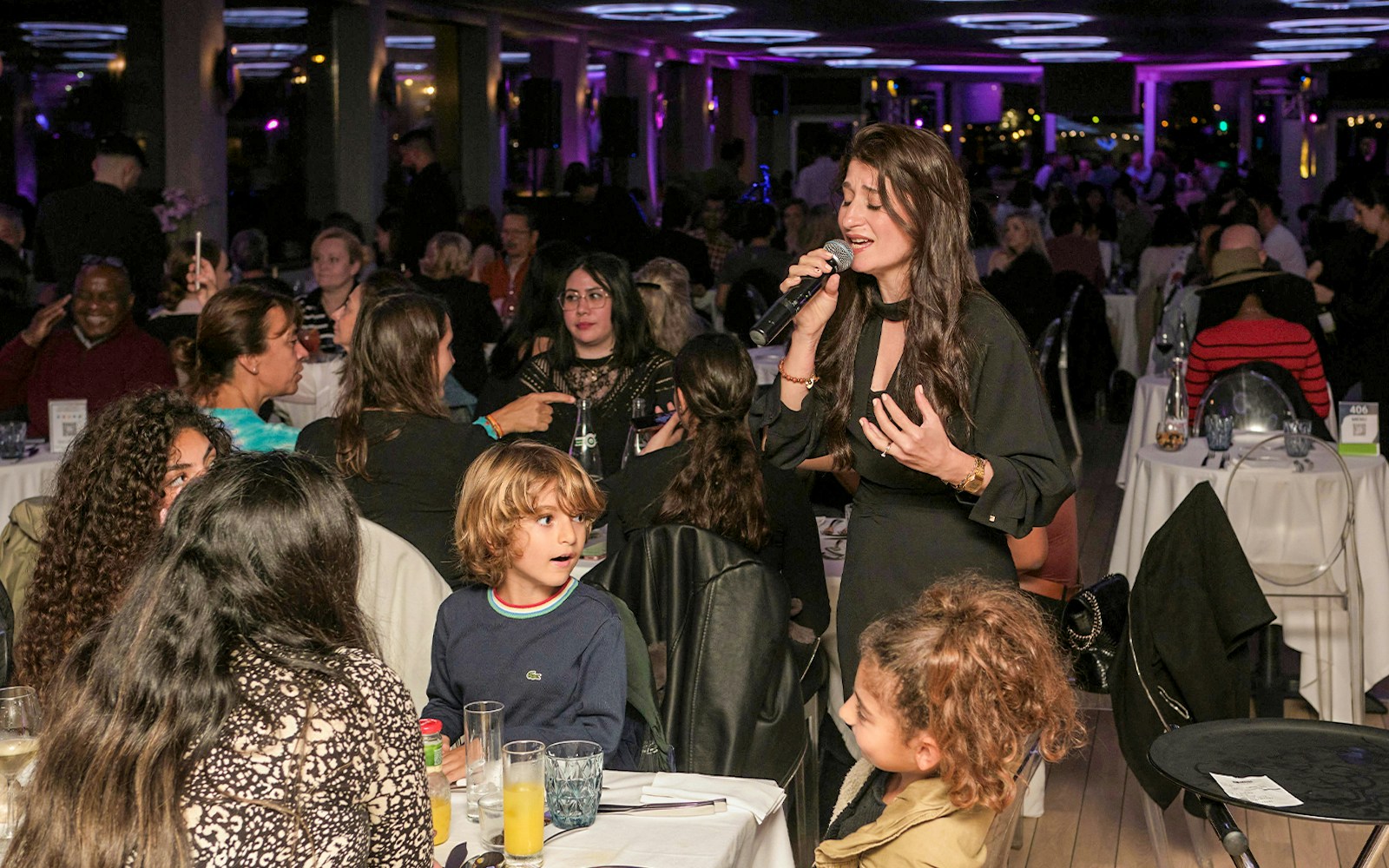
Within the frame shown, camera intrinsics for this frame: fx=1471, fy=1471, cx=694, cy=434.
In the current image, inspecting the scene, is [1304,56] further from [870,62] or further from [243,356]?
[243,356]

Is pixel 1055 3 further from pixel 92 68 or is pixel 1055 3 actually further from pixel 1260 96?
pixel 1260 96

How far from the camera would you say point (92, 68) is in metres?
10.4

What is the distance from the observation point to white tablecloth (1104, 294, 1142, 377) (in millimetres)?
10633

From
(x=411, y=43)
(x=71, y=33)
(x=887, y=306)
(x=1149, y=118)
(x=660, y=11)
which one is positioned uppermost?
(x=1149, y=118)

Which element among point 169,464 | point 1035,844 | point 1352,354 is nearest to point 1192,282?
point 1352,354

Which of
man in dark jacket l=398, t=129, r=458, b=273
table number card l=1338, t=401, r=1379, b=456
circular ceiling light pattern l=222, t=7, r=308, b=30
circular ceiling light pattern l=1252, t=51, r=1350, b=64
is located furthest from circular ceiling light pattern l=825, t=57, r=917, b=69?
table number card l=1338, t=401, r=1379, b=456

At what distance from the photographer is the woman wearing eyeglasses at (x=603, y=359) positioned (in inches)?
174

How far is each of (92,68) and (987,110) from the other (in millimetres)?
20919

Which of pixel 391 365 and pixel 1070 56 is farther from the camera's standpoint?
pixel 1070 56

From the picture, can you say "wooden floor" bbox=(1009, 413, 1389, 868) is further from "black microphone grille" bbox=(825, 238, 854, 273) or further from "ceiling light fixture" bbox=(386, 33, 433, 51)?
"ceiling light fixture" bbox=(386, 33, 433, 51)

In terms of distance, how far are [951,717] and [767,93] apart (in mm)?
19779

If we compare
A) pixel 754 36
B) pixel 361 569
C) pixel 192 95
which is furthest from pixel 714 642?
pixel 754 36

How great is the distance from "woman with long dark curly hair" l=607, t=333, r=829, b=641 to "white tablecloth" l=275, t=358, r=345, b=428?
2694 mm

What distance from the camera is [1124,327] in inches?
420
